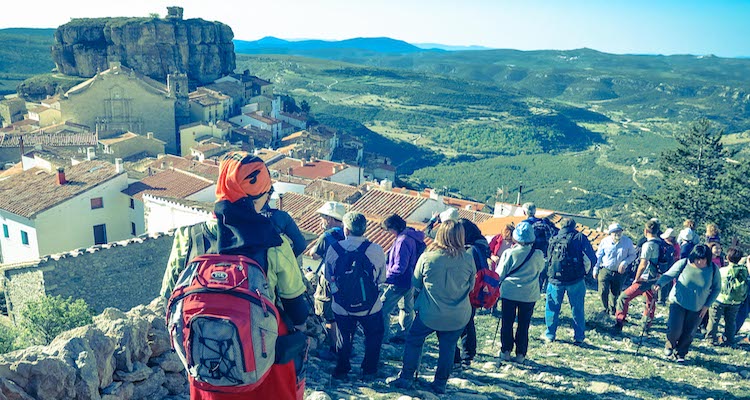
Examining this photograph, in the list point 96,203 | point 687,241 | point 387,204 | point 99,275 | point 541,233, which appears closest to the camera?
point 541,233

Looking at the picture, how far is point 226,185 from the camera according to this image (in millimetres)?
3643

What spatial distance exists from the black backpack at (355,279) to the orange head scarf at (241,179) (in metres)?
2.41

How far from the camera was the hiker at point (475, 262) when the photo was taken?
258 inches

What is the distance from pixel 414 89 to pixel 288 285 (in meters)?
172

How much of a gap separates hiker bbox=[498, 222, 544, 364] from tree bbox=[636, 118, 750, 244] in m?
24.8

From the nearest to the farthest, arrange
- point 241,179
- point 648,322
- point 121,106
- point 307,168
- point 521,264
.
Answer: point 241,179, point 521,264, point 648,322, point 307,168, point 121,106

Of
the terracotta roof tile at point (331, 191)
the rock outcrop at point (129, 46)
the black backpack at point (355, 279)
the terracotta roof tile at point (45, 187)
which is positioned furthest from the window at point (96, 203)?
the rock outcrop at point (129, 46)

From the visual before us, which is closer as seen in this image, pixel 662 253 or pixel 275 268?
pixel 275 268

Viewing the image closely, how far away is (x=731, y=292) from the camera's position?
8.05m

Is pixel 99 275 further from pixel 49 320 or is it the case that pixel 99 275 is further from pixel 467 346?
pixel 467 346

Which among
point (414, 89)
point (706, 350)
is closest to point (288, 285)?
point (706, 350)

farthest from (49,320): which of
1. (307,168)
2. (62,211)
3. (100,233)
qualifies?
(307,168)

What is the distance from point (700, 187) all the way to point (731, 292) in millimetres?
25771

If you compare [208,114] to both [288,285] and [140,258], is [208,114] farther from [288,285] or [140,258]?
[288,285]
